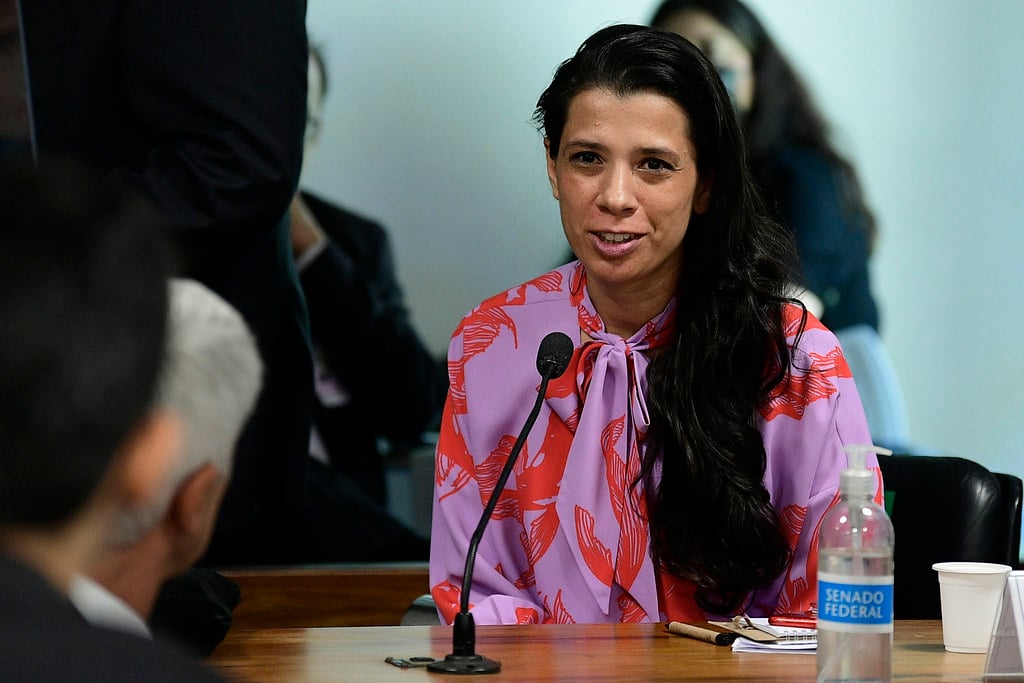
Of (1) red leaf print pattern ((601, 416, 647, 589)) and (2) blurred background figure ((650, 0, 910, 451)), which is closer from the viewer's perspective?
(1) red leaf print pattern ((601, 416, 647, 589))

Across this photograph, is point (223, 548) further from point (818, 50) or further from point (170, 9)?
point (818, 50)

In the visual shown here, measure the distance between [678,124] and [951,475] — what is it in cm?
66

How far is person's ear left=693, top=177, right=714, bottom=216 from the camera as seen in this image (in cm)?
208

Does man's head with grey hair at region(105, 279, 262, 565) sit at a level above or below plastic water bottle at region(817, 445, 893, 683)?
above

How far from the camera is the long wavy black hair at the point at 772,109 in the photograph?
10.6 feet

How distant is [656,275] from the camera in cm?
207

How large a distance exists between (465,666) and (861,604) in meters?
0.41

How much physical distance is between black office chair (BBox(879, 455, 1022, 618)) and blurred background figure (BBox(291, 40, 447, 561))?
4.29 ft

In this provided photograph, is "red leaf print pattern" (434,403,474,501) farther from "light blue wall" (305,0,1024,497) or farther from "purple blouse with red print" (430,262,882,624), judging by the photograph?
"light blue wall" (305,0,1024,497)

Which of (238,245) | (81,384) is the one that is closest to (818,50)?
(238,245)

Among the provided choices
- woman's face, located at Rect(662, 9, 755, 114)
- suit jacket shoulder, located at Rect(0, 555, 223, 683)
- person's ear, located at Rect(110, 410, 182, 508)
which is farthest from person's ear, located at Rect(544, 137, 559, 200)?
suit jacket shoulder, located at Rect(0, 555, 223, 683)

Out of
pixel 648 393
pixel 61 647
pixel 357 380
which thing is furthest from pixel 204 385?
pixel 357 380

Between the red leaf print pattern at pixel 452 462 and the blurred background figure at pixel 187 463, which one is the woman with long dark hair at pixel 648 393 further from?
the blurred background figure at pixel 187 463

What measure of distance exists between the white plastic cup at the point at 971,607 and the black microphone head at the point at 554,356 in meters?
0.51
